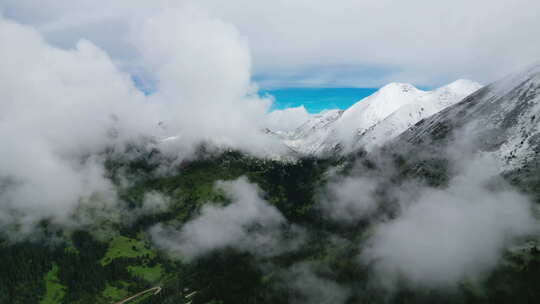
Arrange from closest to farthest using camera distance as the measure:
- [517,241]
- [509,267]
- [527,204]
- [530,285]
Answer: [530,285] → [509,267] → [517,241] → [527,204]

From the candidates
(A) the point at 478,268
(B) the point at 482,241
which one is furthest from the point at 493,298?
(B) the point at 482,241

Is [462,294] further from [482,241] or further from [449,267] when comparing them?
[482,241]

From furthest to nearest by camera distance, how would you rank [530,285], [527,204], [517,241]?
1. [527,204]
2. [517,241]
3. [530,285]

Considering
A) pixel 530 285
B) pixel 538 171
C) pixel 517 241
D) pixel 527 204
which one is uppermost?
pixel 538 171

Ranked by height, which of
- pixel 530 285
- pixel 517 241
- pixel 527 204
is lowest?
pixel 530 285

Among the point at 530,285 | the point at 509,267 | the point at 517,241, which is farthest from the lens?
the point at 517,241

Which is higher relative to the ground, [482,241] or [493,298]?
[482,241]

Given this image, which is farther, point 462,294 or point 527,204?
point 527,204

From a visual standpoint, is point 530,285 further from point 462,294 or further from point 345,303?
point 345,303

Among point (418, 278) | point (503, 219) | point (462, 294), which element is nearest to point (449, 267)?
point (418, 278)
